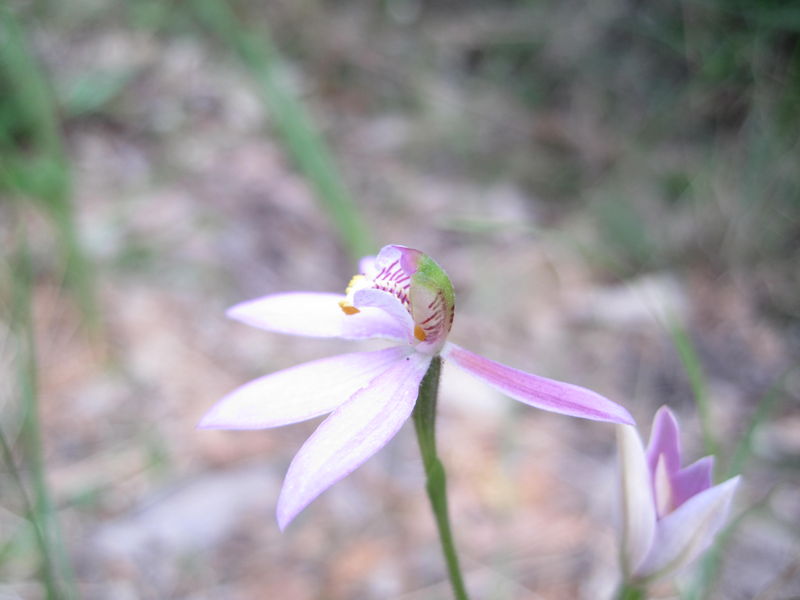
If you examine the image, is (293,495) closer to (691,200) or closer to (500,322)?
(500,322)

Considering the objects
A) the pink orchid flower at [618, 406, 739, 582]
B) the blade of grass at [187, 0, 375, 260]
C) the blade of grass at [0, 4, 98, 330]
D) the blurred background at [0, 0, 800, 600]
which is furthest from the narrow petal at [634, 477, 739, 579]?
the blade of grass at [0, 4, 98, 330]

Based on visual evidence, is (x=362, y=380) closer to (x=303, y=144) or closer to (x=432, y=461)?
(x=432, y=461)

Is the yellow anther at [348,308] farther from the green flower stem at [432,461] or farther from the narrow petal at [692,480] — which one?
the narrow petal at [692,480]

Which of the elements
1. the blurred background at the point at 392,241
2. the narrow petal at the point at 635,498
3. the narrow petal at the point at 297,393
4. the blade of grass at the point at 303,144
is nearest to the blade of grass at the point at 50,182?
the blurred background at the point at 392,241

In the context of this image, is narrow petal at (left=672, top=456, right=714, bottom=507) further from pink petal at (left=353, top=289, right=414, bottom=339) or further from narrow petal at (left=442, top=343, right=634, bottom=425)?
pink petal at (left=353, top=289, right=414, bottom=339)

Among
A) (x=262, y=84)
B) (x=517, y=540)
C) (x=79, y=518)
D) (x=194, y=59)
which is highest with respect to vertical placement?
(x=194, y=59)

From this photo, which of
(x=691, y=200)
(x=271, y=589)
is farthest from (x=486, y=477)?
(x=691, y=200)
